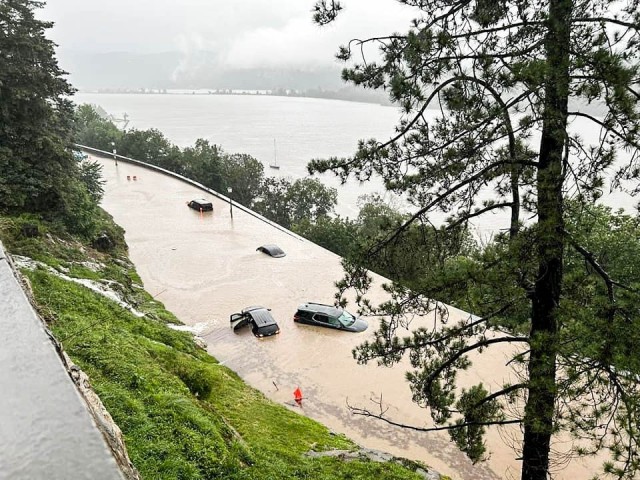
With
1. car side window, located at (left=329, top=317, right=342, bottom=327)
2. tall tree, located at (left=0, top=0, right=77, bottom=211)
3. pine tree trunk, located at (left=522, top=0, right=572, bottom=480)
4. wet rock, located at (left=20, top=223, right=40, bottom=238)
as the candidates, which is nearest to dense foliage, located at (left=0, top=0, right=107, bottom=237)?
tall tree, located at (left=0, top=0, right=77, bottom=211)

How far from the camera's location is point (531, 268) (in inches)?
187

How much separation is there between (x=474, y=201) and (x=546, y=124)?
1555mm

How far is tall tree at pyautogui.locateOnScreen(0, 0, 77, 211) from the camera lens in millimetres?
13738

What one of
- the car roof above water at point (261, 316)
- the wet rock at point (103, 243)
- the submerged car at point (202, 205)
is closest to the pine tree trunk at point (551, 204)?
the car roof above water at point (261, 316)

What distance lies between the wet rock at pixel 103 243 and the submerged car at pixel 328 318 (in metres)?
9.06

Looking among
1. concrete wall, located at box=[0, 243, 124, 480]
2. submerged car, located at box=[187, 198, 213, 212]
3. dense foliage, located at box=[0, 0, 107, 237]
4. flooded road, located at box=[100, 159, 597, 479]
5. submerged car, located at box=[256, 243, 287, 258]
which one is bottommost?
flooded road, located at box=[100, 159, 597, 479]

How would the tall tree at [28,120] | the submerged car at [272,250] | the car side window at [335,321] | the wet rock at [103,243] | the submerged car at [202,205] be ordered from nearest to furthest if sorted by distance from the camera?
the tall tree at [28,120] → the car side window at [335,321] → the wet rock at [103,243] → the submerged car at [272,250] → the submerged car at [202,205]

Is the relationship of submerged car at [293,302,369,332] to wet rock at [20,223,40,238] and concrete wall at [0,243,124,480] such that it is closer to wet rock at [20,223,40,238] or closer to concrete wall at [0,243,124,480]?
wet rock at [20,223,40,238]

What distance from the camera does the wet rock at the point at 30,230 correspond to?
12.7 meters

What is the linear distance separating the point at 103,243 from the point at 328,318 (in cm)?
1044

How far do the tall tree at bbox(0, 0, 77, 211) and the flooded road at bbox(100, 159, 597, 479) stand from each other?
5.53 m

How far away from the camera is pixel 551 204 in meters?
4.17

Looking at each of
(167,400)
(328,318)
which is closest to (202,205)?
(328,318)

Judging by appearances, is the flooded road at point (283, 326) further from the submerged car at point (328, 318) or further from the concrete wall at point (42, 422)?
the concrete wall at point (42, 422)
